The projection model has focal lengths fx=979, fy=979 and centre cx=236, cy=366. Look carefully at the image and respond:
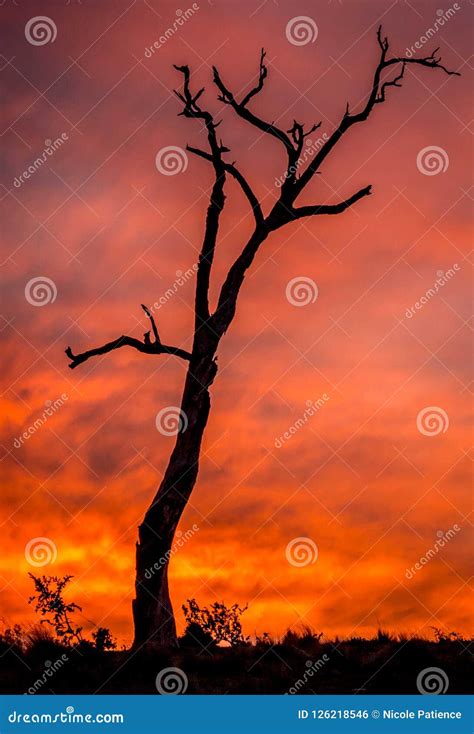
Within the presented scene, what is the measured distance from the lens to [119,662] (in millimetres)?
13680

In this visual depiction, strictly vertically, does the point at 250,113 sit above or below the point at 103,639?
above

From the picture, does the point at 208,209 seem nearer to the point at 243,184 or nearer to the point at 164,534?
the point at 243,184

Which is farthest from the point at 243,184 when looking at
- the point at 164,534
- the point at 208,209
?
the point at 164,534

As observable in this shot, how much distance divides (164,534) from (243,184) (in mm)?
6179

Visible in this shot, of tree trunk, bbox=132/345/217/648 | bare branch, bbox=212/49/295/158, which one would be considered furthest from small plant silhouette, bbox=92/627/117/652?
bare branch, bbox=212/49/295/158

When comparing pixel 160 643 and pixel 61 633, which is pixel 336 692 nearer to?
pixel 160 643

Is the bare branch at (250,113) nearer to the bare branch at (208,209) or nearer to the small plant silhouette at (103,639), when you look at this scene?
the bare branch at (208,209)

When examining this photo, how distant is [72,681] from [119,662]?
1.19m

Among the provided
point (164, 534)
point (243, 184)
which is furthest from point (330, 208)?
point (164, 534)

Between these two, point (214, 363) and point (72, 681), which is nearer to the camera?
point (72, 681)

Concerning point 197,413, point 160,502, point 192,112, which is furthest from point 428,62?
point 160,502

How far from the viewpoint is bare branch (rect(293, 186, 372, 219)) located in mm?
17094

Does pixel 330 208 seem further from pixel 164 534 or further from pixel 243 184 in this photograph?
pixel 164 534

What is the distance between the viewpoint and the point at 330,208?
682 inches
